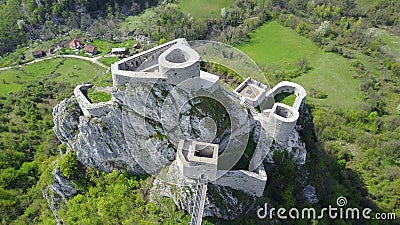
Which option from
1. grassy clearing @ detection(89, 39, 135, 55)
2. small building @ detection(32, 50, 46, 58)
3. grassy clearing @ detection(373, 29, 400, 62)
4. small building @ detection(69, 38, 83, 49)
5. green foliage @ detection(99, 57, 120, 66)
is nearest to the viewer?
green foliage @ detection(99, 57, 120, 66)

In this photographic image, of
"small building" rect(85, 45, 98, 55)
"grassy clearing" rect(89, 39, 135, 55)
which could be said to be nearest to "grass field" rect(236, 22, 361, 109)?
"grassy clearing" rect(89, 39, 135, 55)

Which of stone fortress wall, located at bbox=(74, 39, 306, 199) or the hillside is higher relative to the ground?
stone fortress wall, located at bbox=(74, 39, 306, 199)

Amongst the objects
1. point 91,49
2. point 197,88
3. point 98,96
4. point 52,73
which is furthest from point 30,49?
point 197,88

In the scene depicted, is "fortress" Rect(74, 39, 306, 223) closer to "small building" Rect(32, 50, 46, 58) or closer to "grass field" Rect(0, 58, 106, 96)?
"grass field" Rect(0, 58, 106, 96)

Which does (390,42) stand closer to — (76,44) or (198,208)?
(198,208)

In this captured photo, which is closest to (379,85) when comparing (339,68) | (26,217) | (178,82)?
(339,68)

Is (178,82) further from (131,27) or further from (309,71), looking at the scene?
(131,27)

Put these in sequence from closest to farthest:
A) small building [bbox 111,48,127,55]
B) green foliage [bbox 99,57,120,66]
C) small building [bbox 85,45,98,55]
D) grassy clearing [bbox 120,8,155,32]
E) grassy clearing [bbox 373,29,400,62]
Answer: green foliage [bbox 99,57,120,66] → small building [bbox 111,48,127,55] → small building [bbox 85,45,98,55] → grassy clearing [bbox 373,29,400,62] → grassy clearing [bbox 120,8,155,32]

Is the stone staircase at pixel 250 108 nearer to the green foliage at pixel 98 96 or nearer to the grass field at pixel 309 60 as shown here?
the green foliage at pixel 98 96
